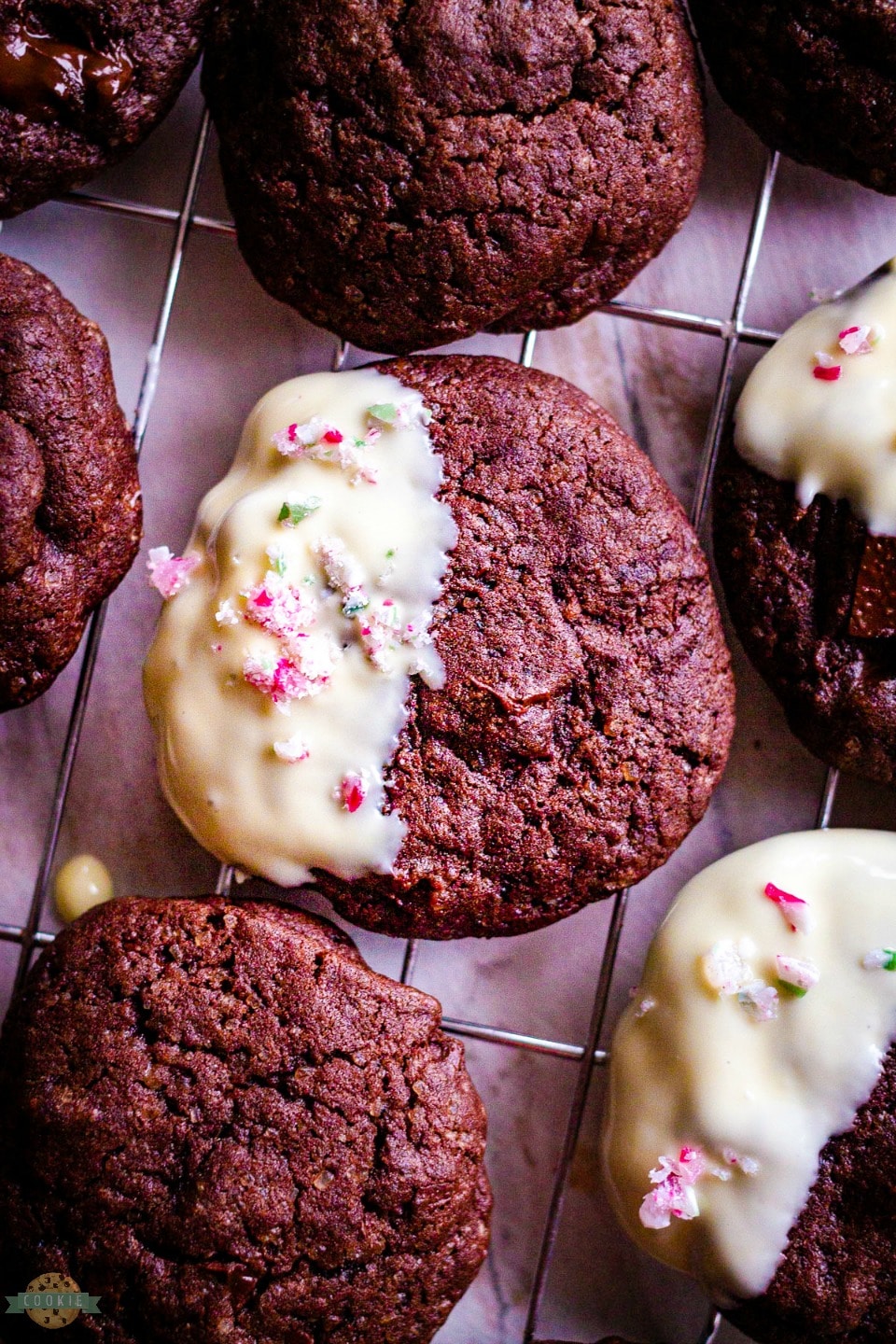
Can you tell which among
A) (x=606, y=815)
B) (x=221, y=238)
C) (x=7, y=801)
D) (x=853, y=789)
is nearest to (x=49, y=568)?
(x=7, y=801)

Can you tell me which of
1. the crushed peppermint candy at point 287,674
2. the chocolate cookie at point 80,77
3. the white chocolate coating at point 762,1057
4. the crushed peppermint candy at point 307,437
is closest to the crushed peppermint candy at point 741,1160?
the white chocolate coating at point 762,1057

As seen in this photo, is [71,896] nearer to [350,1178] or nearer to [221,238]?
[350,1178]

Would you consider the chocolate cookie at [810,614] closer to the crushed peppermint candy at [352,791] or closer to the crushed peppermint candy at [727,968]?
the crushed peppermint candy at [727,968]

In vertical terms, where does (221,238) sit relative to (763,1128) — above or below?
above

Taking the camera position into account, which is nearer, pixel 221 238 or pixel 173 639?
pixel 173 639

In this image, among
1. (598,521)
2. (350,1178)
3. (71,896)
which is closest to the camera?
(350,1178)

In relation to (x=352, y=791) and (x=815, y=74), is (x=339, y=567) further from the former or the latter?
(x=815, y=74)

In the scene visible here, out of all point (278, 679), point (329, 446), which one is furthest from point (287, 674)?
point (329, 446)

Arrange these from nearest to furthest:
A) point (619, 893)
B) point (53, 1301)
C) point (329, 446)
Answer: point (53, 1301) < point (329, 446) < point (619, 893)
